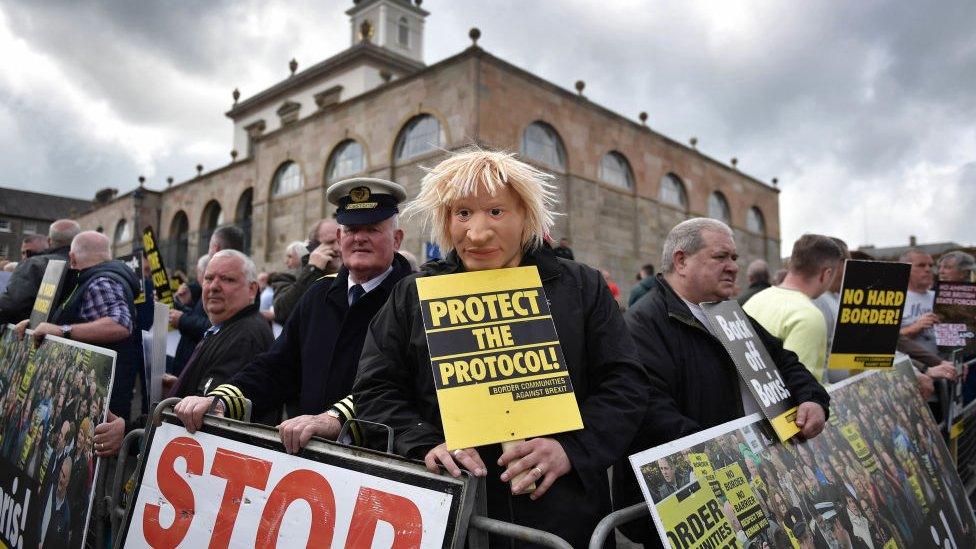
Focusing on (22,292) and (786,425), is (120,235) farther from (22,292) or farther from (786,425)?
(786,425)

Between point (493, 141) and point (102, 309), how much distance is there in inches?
330

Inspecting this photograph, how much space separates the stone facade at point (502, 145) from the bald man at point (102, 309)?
32.1 feet

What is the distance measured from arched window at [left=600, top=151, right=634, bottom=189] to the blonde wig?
1663cm

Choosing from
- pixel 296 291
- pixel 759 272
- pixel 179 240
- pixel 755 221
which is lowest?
pixel 296 291

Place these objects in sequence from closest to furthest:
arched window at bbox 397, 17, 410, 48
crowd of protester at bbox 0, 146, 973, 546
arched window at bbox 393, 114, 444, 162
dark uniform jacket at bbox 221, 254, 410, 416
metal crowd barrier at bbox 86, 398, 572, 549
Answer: crowd of protester at bbox 0, 146, 973, 546, metal crowd barrier at bbox 86, 398, 572, 549, dark uniform jacket at bbox 221, 254, 410, 416, arched window at bbox 393, 114, 444, 162, arched window at bbox 397, 17, 410, 48

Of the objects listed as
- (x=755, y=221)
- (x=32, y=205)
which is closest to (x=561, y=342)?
(x=755, y=221)

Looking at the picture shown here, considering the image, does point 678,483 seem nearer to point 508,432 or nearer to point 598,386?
point 598,386

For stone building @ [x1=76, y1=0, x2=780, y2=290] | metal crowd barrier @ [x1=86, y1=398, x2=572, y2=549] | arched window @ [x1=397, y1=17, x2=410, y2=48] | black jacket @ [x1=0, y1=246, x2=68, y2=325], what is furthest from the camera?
arched window @ [x1=397, y1=17, x2=410, y2=48]

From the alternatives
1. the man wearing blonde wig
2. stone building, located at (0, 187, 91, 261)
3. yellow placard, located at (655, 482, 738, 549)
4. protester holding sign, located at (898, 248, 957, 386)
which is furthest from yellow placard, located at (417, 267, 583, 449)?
stone building, located at (0, 187, 91, 261)

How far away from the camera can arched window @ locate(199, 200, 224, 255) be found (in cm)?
2502

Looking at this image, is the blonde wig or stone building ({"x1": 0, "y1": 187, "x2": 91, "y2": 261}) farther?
stone building ({"x1": 0, "y1": 187, "x2": 91, "y2": 261})

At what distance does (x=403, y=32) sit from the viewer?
38219 mm

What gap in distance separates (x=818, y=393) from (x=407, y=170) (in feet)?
48.2

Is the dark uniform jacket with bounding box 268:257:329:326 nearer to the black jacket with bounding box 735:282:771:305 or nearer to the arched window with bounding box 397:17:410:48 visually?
the black jacket with bounding box 735:282:771:305
